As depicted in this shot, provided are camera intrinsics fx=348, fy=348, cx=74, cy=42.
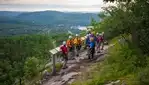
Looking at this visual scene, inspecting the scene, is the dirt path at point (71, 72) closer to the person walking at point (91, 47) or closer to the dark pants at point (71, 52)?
the person walking at point (91, 47)

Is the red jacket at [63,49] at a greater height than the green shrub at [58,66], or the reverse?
the red jacket at [63,49]

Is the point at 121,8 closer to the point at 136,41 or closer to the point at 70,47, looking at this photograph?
the point at 136,41

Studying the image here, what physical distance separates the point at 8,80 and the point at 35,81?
91.3m

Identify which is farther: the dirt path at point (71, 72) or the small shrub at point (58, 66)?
the small shrub at point (58, 66)

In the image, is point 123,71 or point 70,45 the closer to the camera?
point 123,71

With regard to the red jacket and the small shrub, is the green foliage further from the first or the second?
the red jacket

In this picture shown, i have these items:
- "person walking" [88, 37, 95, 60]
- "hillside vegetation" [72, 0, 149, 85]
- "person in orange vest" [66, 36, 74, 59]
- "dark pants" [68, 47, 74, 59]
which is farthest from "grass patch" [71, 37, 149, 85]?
"dark pants" [68, 47, 74, 59]

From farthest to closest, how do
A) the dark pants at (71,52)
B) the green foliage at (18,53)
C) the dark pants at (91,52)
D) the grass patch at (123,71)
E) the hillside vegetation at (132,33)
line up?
the green foliage at (18,53), the dark pants at (71,52), the dark pants at (91,52), the grass patch at (123,71), the hillside vegetation at (132,33)

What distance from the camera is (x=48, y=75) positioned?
1983 centimetres

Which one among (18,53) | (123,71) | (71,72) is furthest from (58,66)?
(18,53)

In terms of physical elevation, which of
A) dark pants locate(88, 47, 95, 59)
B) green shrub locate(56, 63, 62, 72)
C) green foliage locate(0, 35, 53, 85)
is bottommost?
green foliage locate(0, 35, 53, 85)

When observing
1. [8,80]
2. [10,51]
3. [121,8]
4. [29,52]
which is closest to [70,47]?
[121,8]

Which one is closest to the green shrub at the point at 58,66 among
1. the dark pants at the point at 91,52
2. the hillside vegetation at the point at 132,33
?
the dark pants at the point at 91,52

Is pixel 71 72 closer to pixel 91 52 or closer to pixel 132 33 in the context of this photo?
pixel 91 52
